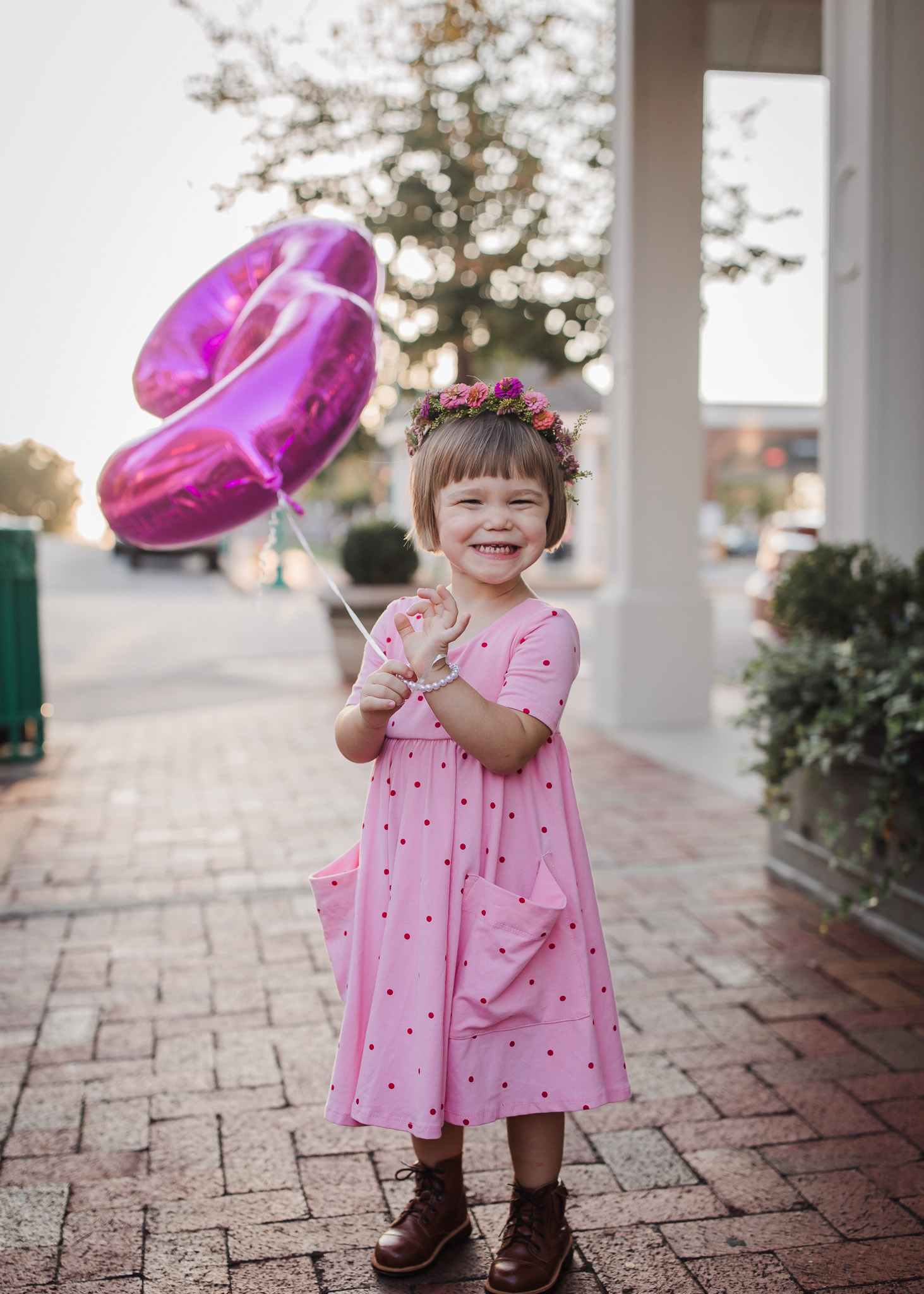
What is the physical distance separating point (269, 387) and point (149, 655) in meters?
10.0

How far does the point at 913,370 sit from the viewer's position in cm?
391

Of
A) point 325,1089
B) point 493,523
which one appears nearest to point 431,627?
point 493,523

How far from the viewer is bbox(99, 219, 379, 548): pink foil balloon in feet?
6.60

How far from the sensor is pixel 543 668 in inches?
70.4

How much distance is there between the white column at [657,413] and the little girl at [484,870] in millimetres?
5131

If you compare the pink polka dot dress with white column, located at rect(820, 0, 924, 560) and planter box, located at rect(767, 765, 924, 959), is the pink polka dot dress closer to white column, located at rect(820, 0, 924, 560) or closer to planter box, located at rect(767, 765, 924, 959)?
planter box, located at rect(767, 765, 924, 959)

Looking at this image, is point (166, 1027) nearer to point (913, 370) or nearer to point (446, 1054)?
point (446, 1054)

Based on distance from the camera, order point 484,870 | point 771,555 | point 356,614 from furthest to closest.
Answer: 1. point 771,555
2. point 356,614
3. point 484,870

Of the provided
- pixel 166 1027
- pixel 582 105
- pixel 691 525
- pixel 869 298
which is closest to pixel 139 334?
pixel 166 1027

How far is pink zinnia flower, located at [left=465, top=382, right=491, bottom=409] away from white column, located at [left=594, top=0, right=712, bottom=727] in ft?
17.0

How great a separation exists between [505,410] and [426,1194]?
1.33 m

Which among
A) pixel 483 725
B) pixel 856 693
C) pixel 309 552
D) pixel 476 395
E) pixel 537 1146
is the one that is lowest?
pixel 537 1146

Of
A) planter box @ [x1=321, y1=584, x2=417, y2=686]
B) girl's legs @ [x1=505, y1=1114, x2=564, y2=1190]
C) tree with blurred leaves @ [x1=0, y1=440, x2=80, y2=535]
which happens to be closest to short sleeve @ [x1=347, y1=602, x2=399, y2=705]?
girl's legs @ [x1=505, y1=1114, x2=564, y2=1190]

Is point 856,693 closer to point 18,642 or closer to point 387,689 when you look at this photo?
point 387,689
